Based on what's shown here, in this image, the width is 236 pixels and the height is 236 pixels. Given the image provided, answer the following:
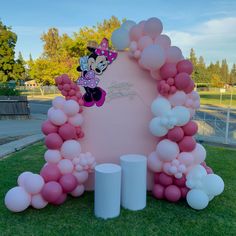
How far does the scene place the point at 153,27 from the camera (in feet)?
12.2

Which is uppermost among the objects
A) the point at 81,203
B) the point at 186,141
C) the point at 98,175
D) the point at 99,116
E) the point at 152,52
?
the point at 152,52

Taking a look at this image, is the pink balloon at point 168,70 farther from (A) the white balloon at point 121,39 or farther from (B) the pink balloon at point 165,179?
(B) the pink balloon at point 165,179

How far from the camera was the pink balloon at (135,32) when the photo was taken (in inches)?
149

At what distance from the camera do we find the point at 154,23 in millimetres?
3697

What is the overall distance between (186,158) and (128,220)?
1115 millimetres

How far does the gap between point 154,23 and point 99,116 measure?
1.54 meters

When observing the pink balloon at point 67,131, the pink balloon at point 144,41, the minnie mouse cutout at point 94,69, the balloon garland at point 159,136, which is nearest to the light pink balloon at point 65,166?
the balloon garland at point 159,136

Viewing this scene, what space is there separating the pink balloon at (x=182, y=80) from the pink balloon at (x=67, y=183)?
1904 millimetres

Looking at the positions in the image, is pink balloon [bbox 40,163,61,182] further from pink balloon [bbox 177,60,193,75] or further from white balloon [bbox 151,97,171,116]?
pink balloon [bbox 177,60,193,75]

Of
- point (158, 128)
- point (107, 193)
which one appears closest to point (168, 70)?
point (158, 128)

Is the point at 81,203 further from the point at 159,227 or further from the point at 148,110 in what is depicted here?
the point at 148,110

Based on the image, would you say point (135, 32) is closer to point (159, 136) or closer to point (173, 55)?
point (173, 55)

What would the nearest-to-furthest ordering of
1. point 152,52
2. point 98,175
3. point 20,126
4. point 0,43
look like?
point 98,175 < point 152,52 < point 20,126 < point 0,43

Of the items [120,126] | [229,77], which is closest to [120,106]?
[120,126]
